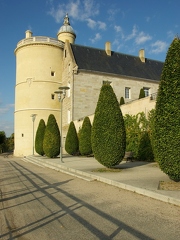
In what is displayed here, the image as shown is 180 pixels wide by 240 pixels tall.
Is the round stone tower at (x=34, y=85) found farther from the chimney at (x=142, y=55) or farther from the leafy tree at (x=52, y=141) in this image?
the leafy tree at (x=52, y=141)

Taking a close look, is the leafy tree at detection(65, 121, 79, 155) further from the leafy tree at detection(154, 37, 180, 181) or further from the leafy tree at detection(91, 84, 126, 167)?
the leafy tree at detection(154, 37, 180, 181)

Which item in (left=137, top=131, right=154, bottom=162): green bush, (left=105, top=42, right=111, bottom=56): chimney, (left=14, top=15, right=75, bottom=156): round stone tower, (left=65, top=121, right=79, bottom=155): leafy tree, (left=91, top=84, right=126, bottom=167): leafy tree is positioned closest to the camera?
(left=91, top=84, right=126, bottom=167): leafy tree

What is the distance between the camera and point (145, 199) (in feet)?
20.6

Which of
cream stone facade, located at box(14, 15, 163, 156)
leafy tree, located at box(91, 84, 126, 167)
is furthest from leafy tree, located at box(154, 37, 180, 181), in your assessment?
cream stone facade, located at box(14, 15, 163, 156)

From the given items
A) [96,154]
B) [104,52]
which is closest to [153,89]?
[104,52]

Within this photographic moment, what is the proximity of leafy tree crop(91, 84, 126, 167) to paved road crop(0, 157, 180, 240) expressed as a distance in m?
3.58

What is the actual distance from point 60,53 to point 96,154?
97.1 feet

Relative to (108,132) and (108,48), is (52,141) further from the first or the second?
(108,48)

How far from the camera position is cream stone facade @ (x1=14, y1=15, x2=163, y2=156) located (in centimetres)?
3359

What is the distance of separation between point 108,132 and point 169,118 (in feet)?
13.0

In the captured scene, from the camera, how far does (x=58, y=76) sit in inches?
1494

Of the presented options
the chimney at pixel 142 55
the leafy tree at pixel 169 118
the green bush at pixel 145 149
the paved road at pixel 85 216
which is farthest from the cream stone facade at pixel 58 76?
the paved road at pixel 85 216

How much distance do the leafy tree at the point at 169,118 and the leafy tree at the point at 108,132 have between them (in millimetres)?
3260

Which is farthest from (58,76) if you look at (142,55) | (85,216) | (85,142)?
(85,216)
